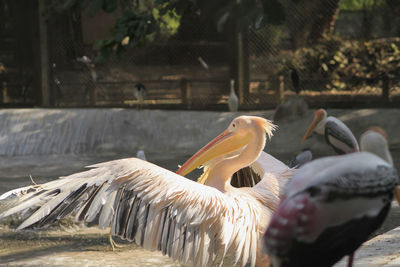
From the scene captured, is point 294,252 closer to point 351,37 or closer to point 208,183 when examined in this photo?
point 208,183

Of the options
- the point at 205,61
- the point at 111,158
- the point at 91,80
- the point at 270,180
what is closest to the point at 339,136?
the point at 270,180

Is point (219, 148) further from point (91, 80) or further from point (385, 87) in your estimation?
point (91, 80)

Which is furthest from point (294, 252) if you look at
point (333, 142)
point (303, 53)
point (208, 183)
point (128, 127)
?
point (303, 53)

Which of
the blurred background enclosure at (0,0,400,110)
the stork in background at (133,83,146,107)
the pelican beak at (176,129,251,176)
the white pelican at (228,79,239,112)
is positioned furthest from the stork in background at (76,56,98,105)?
the pelican beak at (176,129,251,176)

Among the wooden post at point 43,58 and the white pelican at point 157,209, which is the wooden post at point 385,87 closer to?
the wooden post at point 43,58

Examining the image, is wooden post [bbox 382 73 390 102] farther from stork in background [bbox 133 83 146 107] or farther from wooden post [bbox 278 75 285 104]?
stork in background [bbox 133 83 146 107]

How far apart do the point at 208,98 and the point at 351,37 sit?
2.45 meters

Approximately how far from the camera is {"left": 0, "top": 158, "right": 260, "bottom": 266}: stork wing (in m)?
3.25

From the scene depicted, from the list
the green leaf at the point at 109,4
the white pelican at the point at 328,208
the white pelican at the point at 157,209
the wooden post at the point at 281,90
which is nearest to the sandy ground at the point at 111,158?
the wooden post at the point at 281,90

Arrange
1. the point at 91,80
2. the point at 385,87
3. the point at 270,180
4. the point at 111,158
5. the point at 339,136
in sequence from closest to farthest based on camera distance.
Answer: the point at 339,136
the point at 270,180
the point at 111,158
the point at 385,87
the point at 91,80

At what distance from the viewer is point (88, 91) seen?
10828 millimetres

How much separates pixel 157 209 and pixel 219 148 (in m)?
0.80

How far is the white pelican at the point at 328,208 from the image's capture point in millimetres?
1610

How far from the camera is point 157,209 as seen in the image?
10.9 ft
